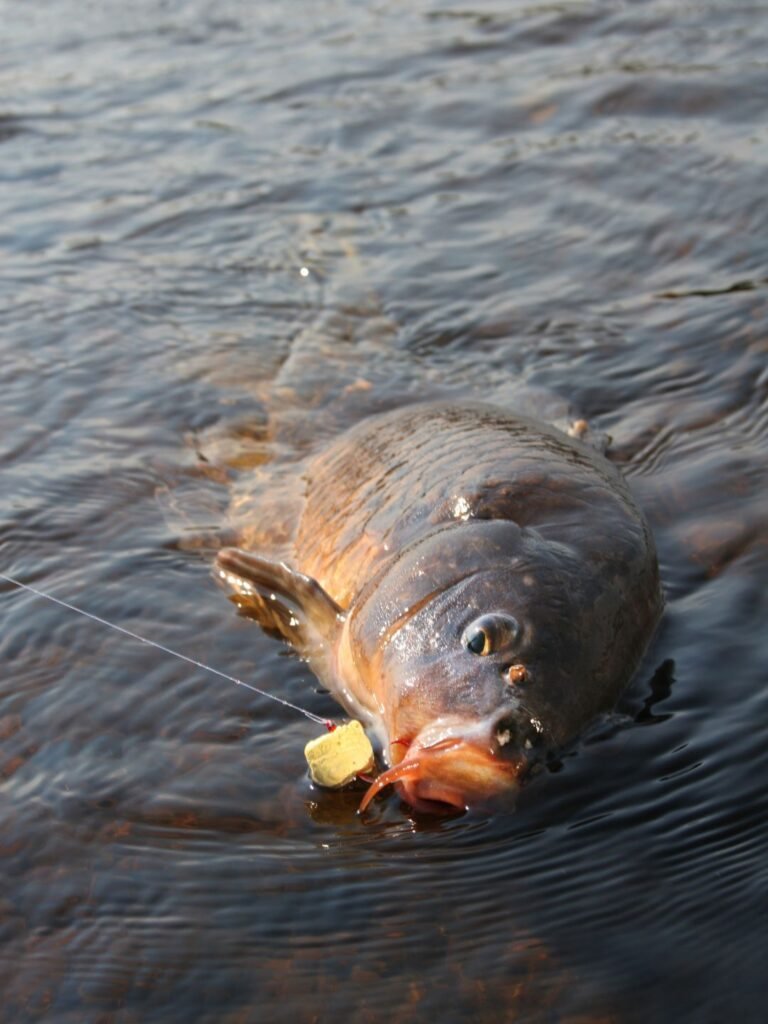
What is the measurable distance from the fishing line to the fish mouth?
0.51 metres

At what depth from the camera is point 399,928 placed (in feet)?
11.0

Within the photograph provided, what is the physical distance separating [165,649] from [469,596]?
1152 mm

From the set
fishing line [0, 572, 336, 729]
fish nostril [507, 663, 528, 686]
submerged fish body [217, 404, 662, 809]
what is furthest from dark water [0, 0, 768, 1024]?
fish nostril [507, 663, 528, 686]

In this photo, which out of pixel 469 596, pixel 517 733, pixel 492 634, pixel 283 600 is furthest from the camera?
pixel 283 600

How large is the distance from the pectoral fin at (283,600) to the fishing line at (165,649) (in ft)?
0.86

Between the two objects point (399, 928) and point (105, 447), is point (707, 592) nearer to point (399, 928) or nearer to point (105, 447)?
point (399, 928)

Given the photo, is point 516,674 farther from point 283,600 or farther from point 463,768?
point 283,600

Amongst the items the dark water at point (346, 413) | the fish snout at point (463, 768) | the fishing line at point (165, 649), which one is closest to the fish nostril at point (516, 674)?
the fish snout at point (463, 768)

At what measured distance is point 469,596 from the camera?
12.7 feet

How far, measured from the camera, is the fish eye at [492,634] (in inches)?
144

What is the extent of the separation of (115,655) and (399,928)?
154 centimetres

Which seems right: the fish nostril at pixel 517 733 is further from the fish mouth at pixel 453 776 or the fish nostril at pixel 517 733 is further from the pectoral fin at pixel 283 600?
the pectoral fin at pixel 283 600

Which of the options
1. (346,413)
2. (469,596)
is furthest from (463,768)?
(346,413)

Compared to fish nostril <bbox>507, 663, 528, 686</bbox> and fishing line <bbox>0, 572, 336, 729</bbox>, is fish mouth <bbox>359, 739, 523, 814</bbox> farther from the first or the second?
fishing line <bbox>0, 572, 336, 729</bbox>
